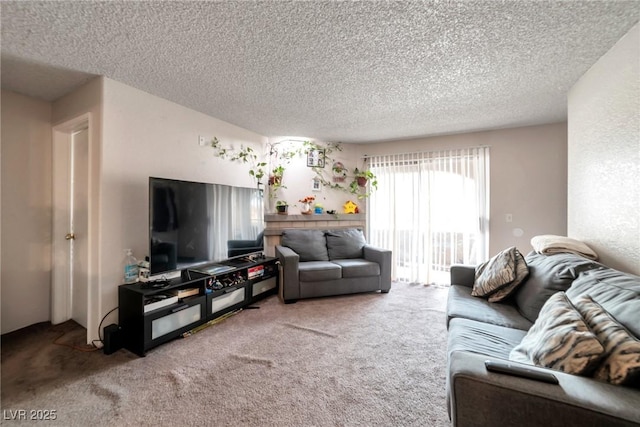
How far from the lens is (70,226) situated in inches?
99.7

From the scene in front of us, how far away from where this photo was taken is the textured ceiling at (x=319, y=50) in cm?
137

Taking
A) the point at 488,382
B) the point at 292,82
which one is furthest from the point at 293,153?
the point at 488,382

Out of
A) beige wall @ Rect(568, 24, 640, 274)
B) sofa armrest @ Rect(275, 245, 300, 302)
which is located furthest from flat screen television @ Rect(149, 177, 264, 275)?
beige wall @ Rect(568, 24, 640, 274)

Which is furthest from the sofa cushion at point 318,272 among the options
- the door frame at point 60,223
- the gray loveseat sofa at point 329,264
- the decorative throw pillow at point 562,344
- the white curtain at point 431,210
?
the door frame at point 60,223

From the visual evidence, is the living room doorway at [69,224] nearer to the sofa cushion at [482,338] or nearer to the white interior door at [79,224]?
the white interior door at [79,224]

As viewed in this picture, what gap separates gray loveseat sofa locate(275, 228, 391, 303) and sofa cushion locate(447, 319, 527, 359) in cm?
166

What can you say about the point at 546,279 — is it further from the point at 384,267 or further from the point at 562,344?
the point at 384,267

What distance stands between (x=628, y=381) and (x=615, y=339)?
13 centimetres

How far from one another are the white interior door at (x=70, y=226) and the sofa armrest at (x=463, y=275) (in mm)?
3619

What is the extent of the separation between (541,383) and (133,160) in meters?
3.04

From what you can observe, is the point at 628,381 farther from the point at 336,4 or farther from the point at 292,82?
the point at 292,82

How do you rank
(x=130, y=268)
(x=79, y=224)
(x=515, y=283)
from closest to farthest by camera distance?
(x=515, y=283), (x=130, y=268), (x=79, y=224)

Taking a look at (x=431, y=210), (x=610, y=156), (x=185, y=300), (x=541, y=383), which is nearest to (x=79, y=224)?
(x=185, y=300)

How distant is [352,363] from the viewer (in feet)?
5.97
